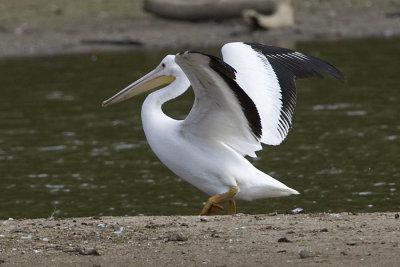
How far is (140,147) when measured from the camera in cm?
1022

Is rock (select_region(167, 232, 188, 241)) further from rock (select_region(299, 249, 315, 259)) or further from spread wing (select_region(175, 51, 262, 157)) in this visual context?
spread wing (select_region(175, 51, 262, 157))

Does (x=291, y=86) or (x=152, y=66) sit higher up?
(x=291, y=86)

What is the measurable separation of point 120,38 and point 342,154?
854cm

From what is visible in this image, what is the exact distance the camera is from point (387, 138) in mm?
9672

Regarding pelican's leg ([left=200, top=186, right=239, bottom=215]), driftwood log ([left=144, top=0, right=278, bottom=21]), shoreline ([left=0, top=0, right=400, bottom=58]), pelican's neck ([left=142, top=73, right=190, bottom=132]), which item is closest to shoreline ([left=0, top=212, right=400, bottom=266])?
pelican's leg ([left=200, top=186, right=239, bottom=215])

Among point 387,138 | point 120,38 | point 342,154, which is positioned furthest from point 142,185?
point 120,38

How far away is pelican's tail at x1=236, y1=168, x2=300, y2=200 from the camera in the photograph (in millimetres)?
6461

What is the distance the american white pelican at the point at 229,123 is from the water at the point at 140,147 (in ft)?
3.49

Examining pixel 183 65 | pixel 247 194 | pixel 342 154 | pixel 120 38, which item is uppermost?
pixel 183 65

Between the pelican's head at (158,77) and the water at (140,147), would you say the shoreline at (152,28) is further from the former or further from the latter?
the pelican's head at (158,77)

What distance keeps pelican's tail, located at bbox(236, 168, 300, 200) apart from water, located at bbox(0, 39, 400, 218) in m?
0.99

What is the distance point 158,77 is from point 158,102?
0.35 metres

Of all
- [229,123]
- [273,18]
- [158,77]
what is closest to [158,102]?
[158,77]

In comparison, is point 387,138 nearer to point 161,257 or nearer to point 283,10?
point 161,257
